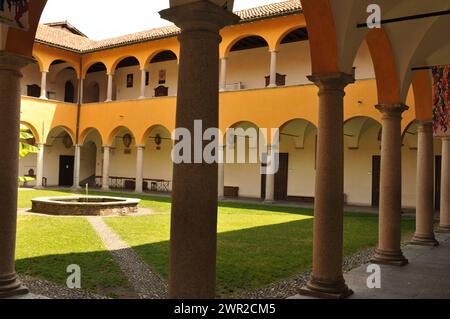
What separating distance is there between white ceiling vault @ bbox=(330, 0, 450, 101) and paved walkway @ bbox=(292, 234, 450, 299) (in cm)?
304

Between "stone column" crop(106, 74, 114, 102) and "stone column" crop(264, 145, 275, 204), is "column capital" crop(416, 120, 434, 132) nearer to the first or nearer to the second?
"stone column" crop(264, 145, 275, 204)

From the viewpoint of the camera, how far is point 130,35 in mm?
27781

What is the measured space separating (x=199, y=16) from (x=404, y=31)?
593cm

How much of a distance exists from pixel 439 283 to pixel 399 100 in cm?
318

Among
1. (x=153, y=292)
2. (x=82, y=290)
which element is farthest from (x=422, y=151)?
(x=82, y=290)

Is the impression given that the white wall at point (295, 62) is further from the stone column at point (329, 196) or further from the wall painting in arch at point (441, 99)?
the stone column at point (329, 196)

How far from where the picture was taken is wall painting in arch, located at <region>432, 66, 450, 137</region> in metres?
9.70

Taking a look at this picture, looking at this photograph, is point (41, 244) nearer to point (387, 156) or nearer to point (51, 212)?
point (51, 212)

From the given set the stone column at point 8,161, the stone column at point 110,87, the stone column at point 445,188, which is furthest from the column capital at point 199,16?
the stone column at point 110,87

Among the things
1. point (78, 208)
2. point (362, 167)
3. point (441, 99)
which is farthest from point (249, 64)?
point (441, 99)

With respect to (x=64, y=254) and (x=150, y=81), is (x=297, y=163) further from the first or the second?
(x=64, y=254)

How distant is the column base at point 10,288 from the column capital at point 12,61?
7.72ft

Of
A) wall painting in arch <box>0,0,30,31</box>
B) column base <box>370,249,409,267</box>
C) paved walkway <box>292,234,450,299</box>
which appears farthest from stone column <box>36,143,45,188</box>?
wall painting in arch <box>0,0,30,31</box>

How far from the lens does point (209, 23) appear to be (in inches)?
142
